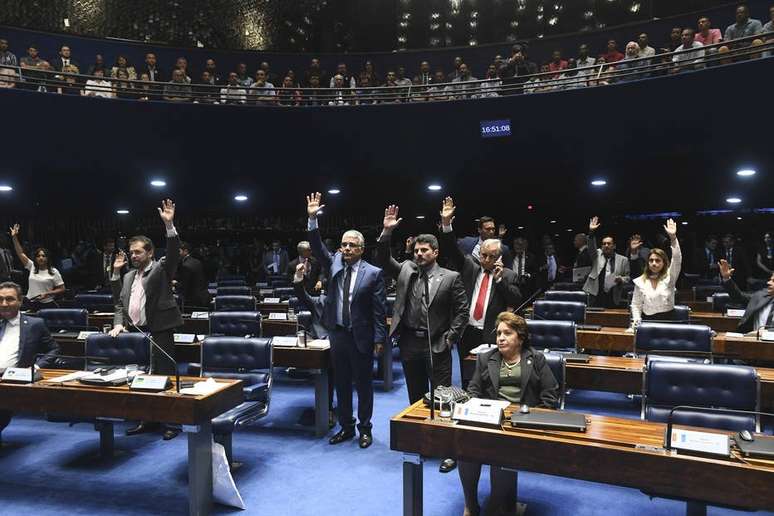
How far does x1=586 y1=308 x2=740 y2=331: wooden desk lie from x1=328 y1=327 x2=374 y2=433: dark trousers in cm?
309

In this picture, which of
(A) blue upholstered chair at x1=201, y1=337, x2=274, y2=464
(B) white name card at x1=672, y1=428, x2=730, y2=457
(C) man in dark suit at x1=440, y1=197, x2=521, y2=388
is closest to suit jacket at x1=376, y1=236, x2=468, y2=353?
(C) man in dark suit at x1=440, y1=197, x2=521, y2=388

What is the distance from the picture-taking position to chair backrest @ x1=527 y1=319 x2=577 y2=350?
4.25 metres

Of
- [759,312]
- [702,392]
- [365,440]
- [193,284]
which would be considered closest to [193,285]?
[193,284]

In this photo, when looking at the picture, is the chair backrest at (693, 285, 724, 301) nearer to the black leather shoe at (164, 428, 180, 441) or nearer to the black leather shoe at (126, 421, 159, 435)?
the black leather shoe at (164, 428, 180, 441)

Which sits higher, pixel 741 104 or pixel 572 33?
pixel 572 33

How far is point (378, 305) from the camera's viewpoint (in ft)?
13.0

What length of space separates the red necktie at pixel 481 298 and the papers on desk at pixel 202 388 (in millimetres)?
1865

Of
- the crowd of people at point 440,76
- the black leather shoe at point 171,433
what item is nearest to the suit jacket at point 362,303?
the black leather shoe at point 171,433

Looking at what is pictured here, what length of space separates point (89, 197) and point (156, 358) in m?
9.67

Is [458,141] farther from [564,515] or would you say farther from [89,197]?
[89,197]

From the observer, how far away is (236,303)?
6.54m

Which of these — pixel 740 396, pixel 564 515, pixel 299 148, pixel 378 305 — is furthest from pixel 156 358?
pixel 299 148

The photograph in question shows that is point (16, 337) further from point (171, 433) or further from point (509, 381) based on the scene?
point (509, 381)

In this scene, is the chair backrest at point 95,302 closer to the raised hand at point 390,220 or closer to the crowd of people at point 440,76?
the crowd of people at point 440,76
